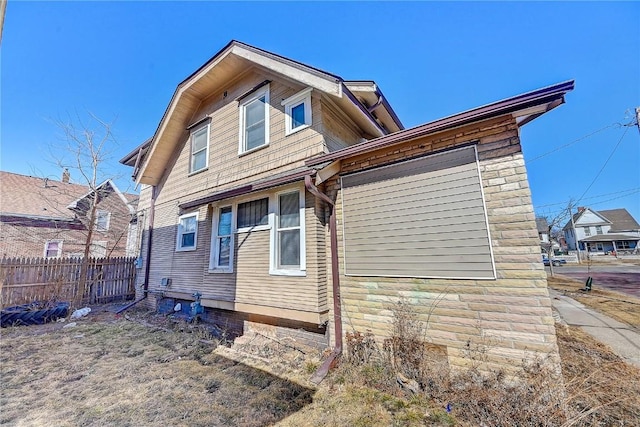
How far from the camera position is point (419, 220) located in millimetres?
4539

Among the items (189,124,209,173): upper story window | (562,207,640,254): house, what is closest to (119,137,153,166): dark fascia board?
(189,124,209,173): upper story window

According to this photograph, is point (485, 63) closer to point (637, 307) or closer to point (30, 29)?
point (637, 307)

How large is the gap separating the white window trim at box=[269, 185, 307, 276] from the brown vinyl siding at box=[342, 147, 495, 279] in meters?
0.98

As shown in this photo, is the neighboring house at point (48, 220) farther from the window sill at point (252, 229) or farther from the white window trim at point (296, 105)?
the white window trim at point (296, 105)

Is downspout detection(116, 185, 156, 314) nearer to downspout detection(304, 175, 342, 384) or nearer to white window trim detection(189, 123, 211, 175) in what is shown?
white window trim detection(189, 123, 211, 175)

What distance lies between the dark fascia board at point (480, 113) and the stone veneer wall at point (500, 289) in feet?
0.99

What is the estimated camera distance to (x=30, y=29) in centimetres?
731

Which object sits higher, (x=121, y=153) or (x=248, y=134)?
(x=121, y=153)

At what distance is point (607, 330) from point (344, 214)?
7239 millimetres

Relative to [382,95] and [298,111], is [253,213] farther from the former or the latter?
[382,95]

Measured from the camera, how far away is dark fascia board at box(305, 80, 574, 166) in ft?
11.0

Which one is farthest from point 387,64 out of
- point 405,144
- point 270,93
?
point 405,144

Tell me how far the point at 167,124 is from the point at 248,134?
4122 millimetres

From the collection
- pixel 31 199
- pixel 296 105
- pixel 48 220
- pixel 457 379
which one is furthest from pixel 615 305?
pixel 31 199
